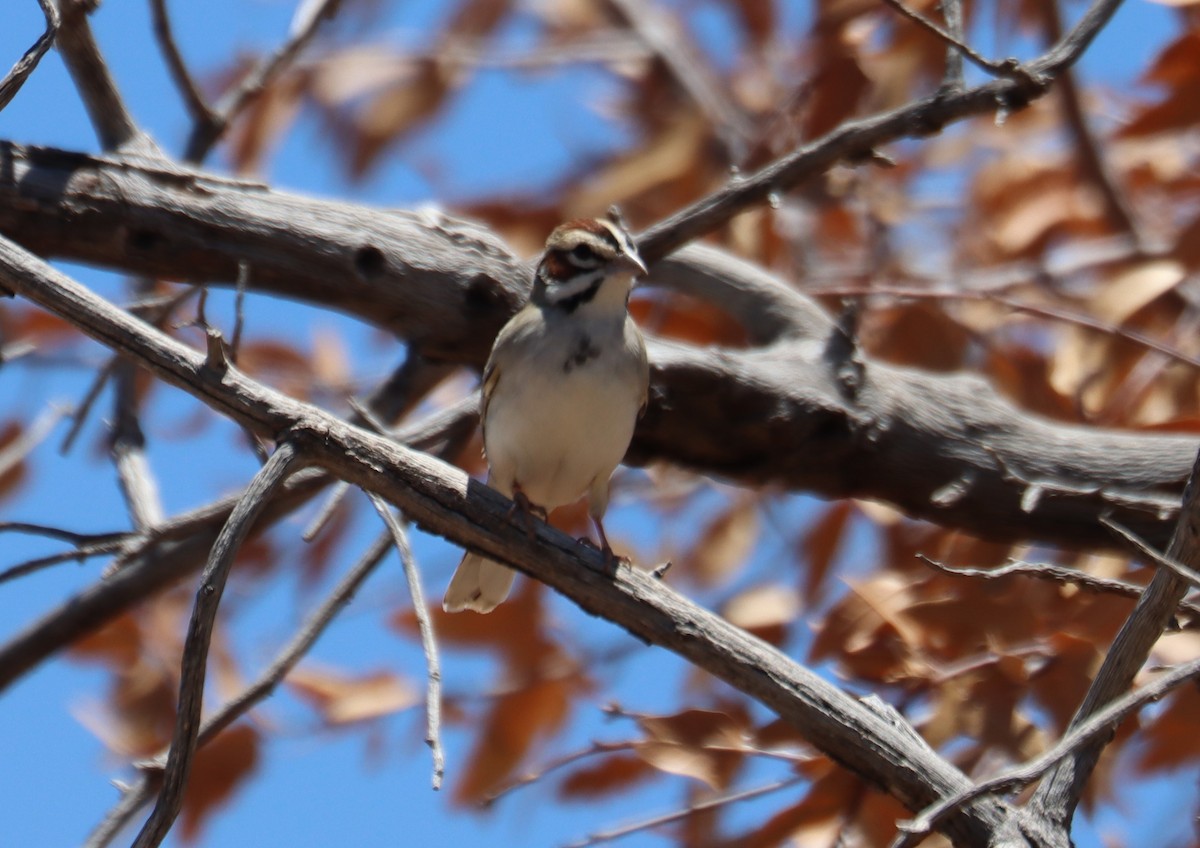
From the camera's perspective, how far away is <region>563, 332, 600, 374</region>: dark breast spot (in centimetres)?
447

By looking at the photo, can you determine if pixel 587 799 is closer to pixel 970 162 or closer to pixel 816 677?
pixel 816 677

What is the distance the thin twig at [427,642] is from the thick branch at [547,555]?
0.08 meters

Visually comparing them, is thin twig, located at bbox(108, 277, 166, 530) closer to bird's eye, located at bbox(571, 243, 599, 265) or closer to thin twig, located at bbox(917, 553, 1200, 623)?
bird's eye, located at bbox(571, 243, 599, 265)

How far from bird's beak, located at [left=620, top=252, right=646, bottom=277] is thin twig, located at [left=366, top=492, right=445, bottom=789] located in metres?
1.39

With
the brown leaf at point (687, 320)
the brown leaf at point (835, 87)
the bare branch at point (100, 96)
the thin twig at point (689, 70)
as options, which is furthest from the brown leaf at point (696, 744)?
the thin twig at point (689, 70)

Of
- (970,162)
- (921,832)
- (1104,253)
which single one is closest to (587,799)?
(921,832)

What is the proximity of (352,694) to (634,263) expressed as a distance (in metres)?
1.63

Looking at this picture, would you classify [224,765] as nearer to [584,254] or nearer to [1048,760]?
[584,254]

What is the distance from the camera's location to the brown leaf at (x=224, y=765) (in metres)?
4.59

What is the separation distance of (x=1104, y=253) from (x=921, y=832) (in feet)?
15.2

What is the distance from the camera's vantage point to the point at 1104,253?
6520 millimetres

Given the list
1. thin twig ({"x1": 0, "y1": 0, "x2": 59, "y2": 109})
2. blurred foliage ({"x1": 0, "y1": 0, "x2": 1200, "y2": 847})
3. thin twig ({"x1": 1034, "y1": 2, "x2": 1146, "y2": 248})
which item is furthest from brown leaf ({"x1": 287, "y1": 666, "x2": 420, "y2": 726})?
thin twig ({"x1": 1034, "y1": 2, "x2": 1146, "y2": 248})

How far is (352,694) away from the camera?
15.7 feet

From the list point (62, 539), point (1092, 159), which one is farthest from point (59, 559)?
point (1092, 159)
